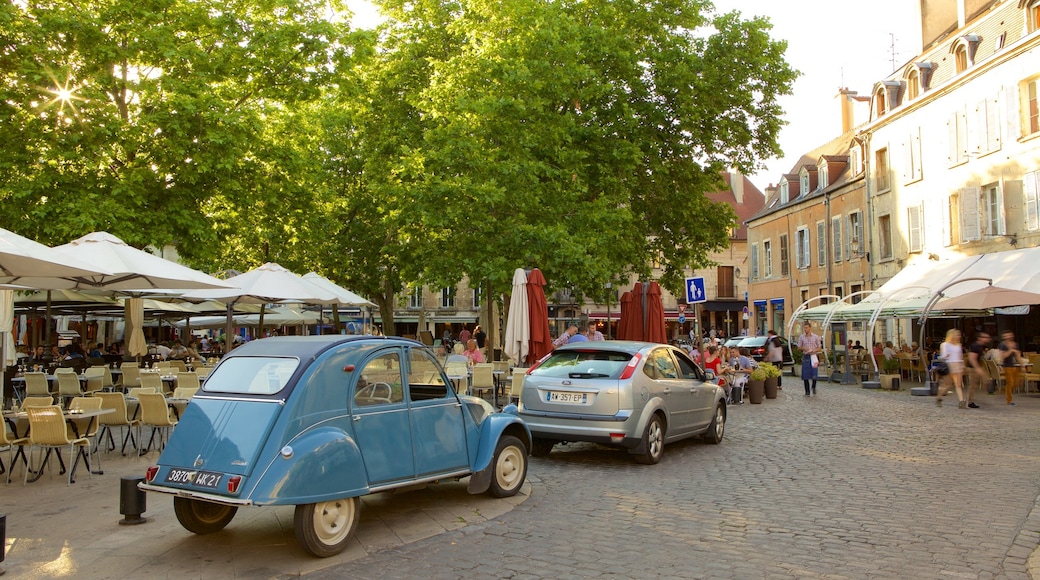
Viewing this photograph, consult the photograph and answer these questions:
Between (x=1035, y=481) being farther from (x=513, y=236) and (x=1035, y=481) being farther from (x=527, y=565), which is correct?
(x=513, y=236)

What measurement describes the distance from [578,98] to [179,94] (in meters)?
11.0

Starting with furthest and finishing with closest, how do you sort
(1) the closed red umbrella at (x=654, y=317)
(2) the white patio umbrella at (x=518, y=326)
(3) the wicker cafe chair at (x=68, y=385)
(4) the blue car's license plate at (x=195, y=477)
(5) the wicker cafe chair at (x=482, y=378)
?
(1) the closed red umbrella at (x=654, y=317) < (5) the wicker cafe chair at (x=482, y=378) < (2) the white patio umbrella at (x=518, y=326) < (3) the wicker cafe chair at (x=68, y=385) < (4) the blue car's license plate at (x=195, y=477)

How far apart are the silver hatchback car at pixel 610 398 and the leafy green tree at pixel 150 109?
1099 centimetres

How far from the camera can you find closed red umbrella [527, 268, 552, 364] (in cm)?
1584

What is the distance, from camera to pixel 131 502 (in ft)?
24.0

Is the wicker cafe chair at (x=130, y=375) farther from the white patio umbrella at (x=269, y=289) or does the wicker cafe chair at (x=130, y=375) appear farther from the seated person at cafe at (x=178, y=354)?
the seated person at cafe at (x=178, y=354)

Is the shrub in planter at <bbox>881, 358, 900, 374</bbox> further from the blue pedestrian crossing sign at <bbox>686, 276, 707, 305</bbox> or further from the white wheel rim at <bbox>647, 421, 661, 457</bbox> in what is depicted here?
the white wheel rim at <bbox>647, 421, 661, 457</bbox>

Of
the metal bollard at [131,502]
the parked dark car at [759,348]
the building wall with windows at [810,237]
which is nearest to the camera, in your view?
the metal bollard at [131,502]

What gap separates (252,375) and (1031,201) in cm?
2617

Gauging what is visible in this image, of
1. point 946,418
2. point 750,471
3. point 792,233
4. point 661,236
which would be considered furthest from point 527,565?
point 792,233

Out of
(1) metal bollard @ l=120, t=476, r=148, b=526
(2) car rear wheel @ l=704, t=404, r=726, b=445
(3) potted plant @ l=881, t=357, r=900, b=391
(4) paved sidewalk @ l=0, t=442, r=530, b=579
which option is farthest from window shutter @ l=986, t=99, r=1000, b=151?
(1) metal bollard @ l=120, t=476, r=148, b=526

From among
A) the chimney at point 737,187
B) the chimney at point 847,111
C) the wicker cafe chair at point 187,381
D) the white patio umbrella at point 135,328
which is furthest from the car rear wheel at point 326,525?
the chimney at point 737,187

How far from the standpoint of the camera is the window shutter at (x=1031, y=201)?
84.3 ft

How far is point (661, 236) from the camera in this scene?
28266mm
